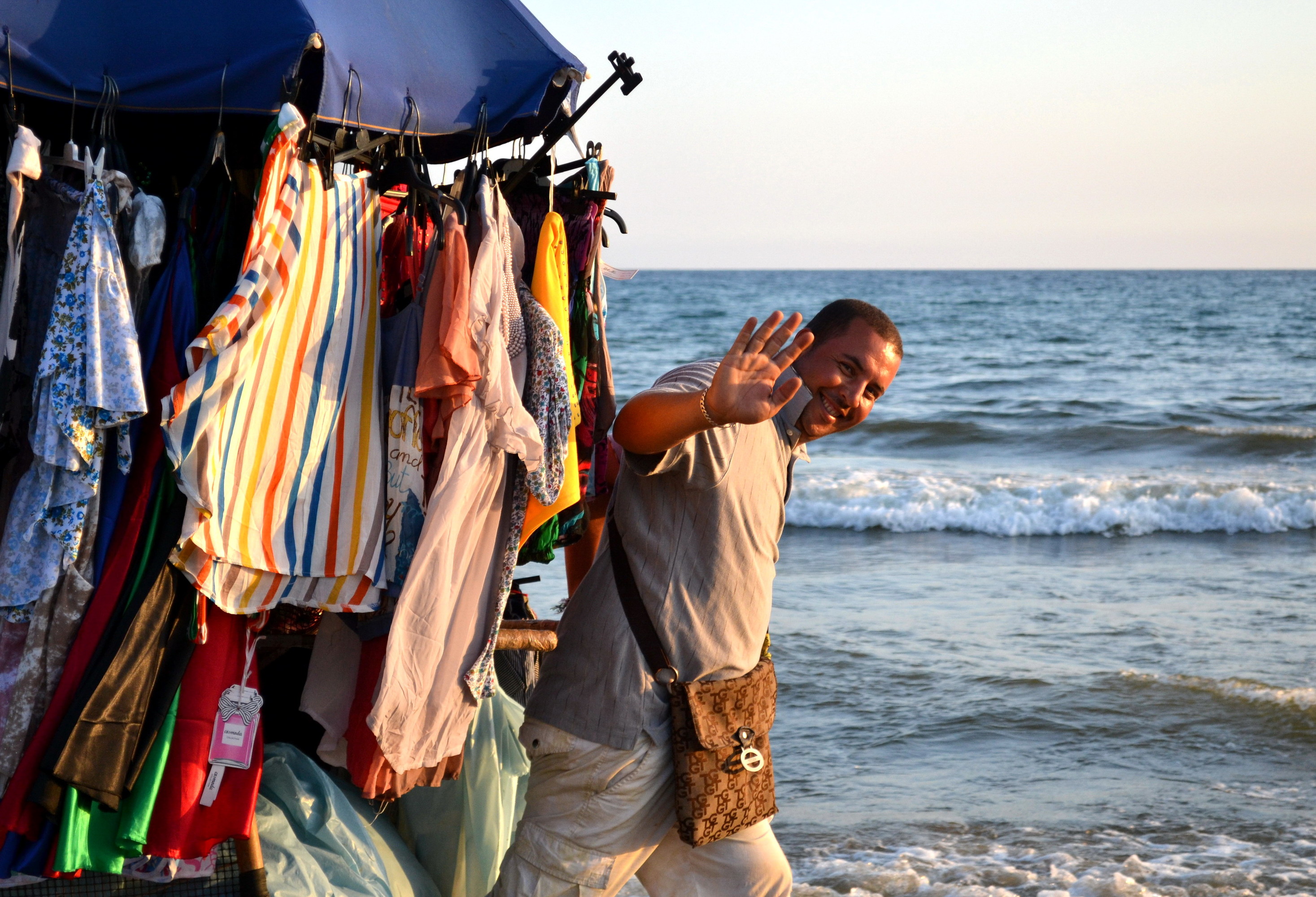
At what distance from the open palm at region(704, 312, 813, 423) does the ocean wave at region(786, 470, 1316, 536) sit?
8803mm

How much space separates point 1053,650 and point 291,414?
5.90m

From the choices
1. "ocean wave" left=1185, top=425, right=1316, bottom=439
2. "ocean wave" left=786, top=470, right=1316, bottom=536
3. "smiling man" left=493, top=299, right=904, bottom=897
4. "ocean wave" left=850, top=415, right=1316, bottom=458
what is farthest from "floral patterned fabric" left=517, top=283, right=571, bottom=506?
"ocean wave" left=1185, top=425, right=1316, bottom=439

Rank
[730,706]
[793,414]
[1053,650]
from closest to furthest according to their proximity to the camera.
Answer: [730,706] → [793,414] → [1053,650]

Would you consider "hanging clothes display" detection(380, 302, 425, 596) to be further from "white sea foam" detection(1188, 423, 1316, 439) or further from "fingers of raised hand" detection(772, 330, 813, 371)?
"white sea foam" detection(1188, 423, 1316, 439)

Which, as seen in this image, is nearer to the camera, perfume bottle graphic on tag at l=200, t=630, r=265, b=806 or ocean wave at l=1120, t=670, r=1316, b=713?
perfume bottle graphic on tag at l=200, t=630, r=265, b=806

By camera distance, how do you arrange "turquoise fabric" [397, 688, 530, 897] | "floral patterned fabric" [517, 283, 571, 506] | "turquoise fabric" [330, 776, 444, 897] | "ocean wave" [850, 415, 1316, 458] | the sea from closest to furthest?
"floral patterned fabric" [517, 283, 571, 506] → "turquoise fabric" [330, 776, 444, 897] → "turquoise fabric" [397, 688, 530, 897] → the sea → "ocean wave" [850, 415, 1316, 458]

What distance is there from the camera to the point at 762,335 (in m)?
2.31

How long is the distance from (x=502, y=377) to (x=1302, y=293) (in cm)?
6065

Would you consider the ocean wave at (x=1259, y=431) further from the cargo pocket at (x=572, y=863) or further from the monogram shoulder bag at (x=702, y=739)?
the cargo pocket at (x=572, y=863)

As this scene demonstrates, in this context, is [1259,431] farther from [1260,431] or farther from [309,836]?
[309,836]

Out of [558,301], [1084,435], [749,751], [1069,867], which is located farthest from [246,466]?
[1084,435]

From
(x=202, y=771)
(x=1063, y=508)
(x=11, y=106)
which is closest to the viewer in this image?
(x=11, y=106)

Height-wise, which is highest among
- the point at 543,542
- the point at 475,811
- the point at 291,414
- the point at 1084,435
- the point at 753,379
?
the point at 753,379

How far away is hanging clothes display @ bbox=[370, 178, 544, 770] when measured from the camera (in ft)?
7.95
